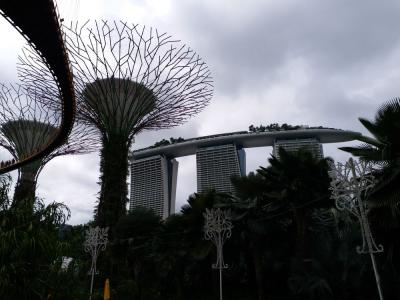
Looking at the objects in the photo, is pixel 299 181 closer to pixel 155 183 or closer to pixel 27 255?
pixel 27 255

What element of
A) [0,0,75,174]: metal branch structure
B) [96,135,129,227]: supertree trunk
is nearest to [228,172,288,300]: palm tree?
[96,135,129,227]: supertree trunk

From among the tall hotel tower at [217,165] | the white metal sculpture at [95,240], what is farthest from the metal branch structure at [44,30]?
the tall hotel tower at [217,165]

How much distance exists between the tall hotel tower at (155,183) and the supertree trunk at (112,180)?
5925 centimetres

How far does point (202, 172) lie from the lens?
3248 inches

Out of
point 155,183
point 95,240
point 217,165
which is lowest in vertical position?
point 95,240

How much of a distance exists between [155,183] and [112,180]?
63.8m

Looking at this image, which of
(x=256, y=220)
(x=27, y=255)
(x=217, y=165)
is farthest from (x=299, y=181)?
(x=217, y=165)

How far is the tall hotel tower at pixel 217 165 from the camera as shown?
3135 inches

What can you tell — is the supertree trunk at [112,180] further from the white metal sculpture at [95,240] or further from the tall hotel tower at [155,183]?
the tall hotel tower at [155,183]

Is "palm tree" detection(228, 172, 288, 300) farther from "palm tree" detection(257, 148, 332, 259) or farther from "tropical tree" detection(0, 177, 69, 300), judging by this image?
"tropical tree" detection(0, 177, 69, 300)

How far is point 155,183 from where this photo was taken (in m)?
81.2

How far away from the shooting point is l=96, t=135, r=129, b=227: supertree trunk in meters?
17.6

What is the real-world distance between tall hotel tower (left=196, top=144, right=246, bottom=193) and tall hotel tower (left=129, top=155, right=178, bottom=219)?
5.60 m

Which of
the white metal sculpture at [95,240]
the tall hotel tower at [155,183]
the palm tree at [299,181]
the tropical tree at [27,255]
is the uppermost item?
the tall hotel tower at [155,183]
